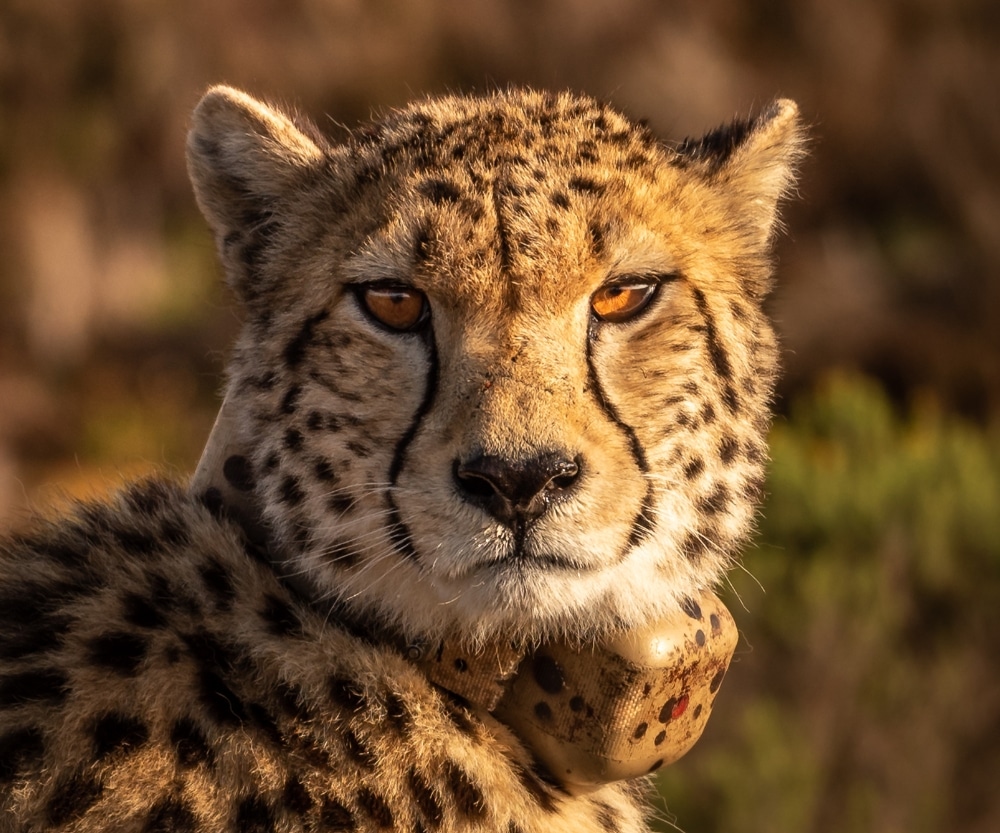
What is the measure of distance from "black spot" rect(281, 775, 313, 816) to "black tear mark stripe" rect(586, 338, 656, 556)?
467 mm

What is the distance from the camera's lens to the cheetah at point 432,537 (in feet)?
4.99

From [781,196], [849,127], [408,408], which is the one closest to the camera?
[408,408]

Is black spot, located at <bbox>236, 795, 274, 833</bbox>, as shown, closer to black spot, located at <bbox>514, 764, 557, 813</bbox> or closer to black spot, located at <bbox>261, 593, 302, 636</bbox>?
black spot, located at <bbox>261, 593, 302, 636</bbox>

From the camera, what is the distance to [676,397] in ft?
5.57

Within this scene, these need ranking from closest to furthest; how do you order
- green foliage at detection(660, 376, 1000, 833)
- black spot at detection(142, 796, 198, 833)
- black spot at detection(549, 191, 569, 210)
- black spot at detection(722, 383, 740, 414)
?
1. black spot at detection(142, 796, 198, 833)
2. black spot at detection(549, 191, 569, 210)
3. black spot at detection(722, 383, 740, 414)
4. green foliage at detection(660, 376, 1000, 833)

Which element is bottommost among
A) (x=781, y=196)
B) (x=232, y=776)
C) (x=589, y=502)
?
(x=232, y=776)

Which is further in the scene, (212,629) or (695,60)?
(695,60)

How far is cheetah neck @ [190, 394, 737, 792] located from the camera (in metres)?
1.60

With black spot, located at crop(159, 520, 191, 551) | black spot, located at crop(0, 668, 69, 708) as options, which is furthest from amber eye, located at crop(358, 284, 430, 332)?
black spot, located at crop(0, 668, 69, 708)

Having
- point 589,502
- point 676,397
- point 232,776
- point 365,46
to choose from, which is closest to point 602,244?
point 676,397

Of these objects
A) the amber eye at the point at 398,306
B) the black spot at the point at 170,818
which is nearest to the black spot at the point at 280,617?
the black spot at the point at 170,818

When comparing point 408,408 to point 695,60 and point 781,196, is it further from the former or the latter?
point 695,60

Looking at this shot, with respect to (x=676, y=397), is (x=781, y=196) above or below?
above

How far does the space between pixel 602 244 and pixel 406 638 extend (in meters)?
0.54
